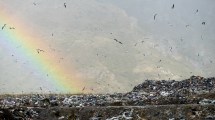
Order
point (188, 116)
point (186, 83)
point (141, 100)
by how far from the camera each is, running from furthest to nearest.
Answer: point (186, 83) < point (141, 100) < point (188, 116)

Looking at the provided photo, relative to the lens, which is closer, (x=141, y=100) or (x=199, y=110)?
(x=199, y=110)

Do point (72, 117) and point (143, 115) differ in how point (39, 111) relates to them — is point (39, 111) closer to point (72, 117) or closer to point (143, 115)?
point (72, 117)

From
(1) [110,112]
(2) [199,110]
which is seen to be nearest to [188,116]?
(2) [199,110]

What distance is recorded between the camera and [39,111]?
19484 mm

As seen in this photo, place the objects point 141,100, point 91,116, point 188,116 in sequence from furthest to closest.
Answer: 1. point 141,100
2. point 91,116
3. point 188,116

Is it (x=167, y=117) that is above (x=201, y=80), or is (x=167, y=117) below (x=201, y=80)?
below

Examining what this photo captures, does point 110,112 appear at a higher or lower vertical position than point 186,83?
lower

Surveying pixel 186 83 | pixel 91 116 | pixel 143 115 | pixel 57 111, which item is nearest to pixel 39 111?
pixel 57 111

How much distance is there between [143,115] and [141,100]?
5652 millimetres

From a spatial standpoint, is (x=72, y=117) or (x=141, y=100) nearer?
(x=72, y=117)

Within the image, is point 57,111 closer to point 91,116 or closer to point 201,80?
point 91,116

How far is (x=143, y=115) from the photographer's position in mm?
18016

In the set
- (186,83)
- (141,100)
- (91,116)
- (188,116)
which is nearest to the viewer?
(188,116)

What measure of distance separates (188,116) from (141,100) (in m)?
6.26
